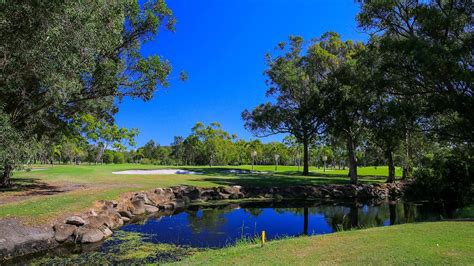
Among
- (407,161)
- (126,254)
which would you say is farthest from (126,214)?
(407,161)

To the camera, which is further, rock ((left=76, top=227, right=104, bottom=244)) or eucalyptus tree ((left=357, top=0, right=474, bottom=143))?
eucalyptus tree ((left=357, top=0, right=474, bottom=143))

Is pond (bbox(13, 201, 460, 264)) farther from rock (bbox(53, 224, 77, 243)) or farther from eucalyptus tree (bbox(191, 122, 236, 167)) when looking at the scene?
eucalyptus tree (bbox(191, 122, 236, 167))

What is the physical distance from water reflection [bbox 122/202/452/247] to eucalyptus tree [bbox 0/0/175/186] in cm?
712

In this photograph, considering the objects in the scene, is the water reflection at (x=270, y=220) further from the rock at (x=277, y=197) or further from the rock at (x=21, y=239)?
the rock at (x=21, y=239)

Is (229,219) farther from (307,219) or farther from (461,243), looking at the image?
(461,243)

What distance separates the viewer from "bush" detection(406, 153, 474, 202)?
25.1 m

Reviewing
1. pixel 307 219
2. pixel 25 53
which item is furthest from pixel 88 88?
pixel 307 219

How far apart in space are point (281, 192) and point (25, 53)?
2033cm

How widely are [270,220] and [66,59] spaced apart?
483 inches

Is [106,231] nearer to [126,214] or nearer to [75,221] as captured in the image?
[75,221]

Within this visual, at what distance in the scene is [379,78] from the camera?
22.2 m

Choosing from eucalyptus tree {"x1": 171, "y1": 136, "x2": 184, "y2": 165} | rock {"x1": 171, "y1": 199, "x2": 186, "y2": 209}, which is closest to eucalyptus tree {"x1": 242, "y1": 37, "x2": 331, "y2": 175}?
rock {"x1": 171, "y1": 199, "x2": 186, "y2": 209}

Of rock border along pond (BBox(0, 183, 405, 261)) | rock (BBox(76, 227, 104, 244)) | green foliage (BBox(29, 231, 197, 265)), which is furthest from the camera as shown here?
rock (BBox(76, 227, 104, 244))

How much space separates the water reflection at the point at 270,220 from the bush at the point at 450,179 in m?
2.84
